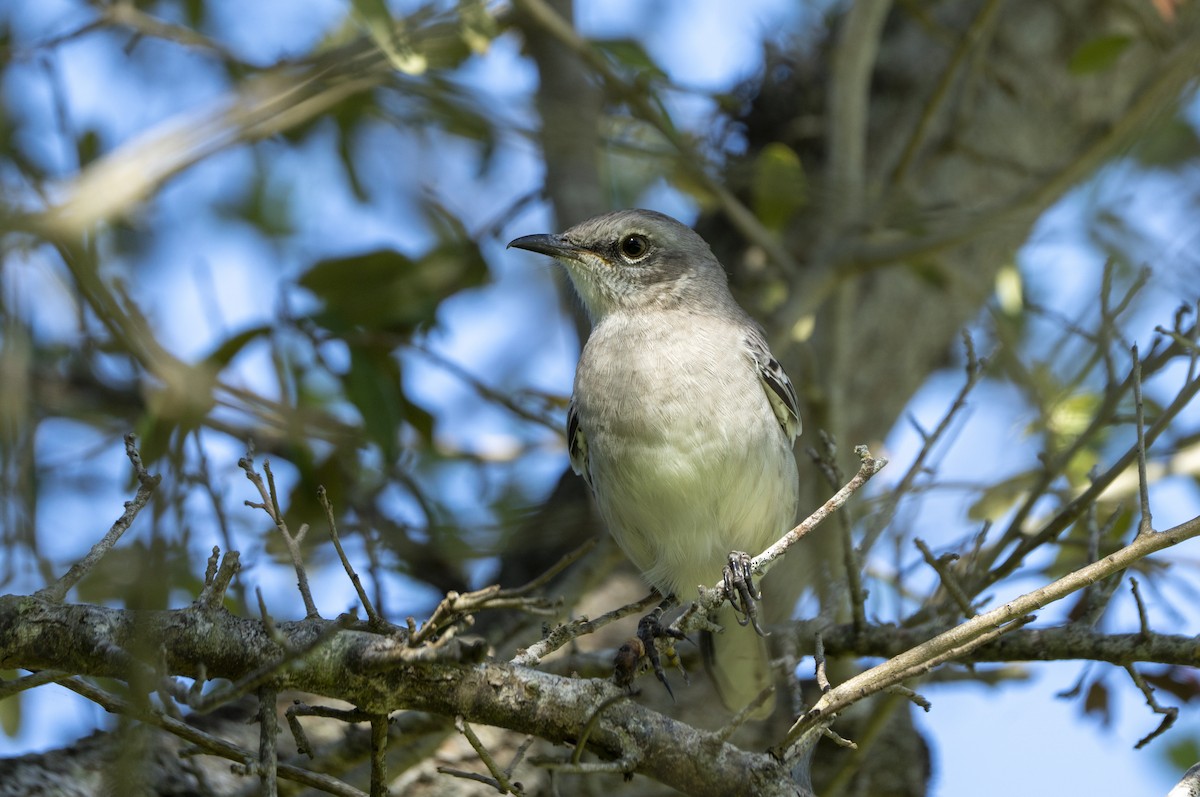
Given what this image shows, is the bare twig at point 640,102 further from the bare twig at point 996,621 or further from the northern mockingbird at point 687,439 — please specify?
the bare twig at point 996,621

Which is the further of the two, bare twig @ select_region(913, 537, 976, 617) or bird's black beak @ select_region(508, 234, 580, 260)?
bird's black beak @ select_region(508, 234, 580, 260)

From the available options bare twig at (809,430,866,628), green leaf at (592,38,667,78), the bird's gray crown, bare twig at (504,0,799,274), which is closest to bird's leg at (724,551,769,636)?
bare twig at (809,430,866,628)

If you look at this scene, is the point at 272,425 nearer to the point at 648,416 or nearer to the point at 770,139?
the point at 648,416

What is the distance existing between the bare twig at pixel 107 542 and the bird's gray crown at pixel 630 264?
2.81m

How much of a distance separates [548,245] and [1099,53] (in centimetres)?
307

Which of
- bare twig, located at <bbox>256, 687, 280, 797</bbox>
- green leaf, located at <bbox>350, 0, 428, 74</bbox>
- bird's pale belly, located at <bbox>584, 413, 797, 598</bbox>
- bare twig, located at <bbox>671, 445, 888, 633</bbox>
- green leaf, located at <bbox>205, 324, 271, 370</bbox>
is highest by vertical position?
green leaf, located at <bbox>350, 0, 428, 74</bbox>

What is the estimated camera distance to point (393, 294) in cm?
619

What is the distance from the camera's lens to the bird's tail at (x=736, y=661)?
5.21 meters

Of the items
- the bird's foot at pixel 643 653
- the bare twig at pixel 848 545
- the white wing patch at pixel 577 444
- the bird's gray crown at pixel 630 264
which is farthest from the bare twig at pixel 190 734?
the bird's gray crown at pixel 630 264

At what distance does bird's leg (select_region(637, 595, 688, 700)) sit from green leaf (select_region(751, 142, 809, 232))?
242 centimetres

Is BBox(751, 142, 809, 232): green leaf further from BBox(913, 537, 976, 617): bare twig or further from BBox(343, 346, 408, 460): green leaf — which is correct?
BBox(913, 537, 976, 617): bare twig

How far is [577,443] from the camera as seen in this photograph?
537 cm

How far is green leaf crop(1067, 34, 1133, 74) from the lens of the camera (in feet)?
19.8

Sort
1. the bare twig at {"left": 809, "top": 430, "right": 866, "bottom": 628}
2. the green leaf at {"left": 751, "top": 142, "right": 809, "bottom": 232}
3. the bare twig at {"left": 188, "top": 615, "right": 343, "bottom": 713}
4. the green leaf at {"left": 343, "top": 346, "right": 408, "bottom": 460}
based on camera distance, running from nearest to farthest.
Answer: the bare twig at {"left": 188, "top": 615, "right": 343, "bottom": 713}
the bare twig at {"left": 809, "top": 430, "right": 866, "bottom": 628}
the green leaf at {"left": 343, "top": 346, "right": 408, "bottom": 460}
the green leaf at {"left": 751, "top": 142, "right": 809, "bottom": 232}
